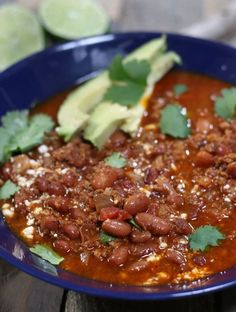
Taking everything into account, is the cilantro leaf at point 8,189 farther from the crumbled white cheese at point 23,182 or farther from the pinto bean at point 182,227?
the pinto bean at point 182,227

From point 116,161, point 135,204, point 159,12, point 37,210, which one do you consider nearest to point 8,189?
point 37,210

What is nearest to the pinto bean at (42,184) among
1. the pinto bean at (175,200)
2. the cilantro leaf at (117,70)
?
the pinto bean at (175,200)

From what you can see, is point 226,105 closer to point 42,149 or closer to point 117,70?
point 117,70

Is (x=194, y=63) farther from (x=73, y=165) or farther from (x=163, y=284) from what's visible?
(x=163, y=284)

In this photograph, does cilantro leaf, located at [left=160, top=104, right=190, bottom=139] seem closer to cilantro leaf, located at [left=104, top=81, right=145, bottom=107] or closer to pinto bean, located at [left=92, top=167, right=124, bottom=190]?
cilantro leaf, located at [left=104, top=81, right=145, bottom=107]

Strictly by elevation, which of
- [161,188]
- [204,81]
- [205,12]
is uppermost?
[161,188]

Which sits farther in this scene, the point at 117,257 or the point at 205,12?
the point at 205,12

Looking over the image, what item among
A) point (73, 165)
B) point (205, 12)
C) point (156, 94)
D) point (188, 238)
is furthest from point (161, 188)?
point (205, 12)

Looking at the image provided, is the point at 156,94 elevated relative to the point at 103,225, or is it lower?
lower
